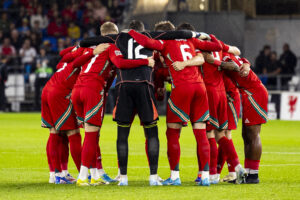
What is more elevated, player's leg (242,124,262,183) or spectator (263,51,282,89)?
player's leg (242,124,262,183)

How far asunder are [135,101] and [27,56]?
19345 millimetres

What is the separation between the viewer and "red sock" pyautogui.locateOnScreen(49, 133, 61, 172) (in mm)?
9266

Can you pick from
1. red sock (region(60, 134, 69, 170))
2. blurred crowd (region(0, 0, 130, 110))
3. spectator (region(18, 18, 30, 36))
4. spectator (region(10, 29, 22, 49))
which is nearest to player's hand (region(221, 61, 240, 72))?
red sock (region(60, 134, 69, 170))

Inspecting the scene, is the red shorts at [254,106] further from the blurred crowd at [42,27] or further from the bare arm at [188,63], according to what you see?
the blurred crowd at [42,27]

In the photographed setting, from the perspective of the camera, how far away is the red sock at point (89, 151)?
868cm

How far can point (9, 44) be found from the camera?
28.4m

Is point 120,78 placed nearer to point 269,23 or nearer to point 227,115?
point 227,115

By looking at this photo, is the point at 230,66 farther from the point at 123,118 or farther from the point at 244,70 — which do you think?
the point at 123,118

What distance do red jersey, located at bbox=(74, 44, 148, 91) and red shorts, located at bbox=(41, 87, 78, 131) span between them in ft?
1.32

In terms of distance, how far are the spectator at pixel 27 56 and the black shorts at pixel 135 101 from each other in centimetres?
1873

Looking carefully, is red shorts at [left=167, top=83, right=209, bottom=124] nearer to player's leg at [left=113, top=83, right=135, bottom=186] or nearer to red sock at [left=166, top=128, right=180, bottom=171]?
red sock at [left=166, top=128, right=180, bottom=171]

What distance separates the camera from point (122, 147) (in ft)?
28.2

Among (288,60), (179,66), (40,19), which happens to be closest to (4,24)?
(40,19)

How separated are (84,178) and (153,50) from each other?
1735mm
